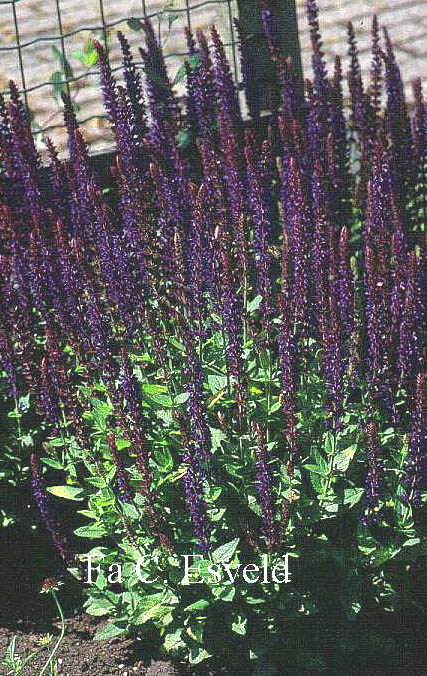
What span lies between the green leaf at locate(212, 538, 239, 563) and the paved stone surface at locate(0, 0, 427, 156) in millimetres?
4610

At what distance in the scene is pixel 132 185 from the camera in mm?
3158

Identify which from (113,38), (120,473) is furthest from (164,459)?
(113,38)

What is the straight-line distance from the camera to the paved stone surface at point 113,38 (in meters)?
7.73

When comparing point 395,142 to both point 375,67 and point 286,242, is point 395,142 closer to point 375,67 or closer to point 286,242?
point 375,67

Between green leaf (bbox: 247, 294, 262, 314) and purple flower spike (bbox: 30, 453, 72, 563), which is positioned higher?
green leaf (bbox: 247, 294, 262, 314)

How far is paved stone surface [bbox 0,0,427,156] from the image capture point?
7734 millimetres

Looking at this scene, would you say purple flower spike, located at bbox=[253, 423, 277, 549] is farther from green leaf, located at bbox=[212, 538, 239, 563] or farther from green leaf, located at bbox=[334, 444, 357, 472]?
green leaf, located at bbox=[334, 444, 357, 472]

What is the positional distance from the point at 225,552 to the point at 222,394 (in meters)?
0.46

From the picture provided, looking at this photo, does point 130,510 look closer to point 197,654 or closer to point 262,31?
point 197,654

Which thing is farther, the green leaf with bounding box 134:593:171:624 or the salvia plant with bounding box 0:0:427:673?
the green leaf with bounding box 134:593:171:624

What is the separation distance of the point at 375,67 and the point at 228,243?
1.65 meters

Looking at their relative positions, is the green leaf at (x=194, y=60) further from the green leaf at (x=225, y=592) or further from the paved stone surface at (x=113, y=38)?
the paved stone surface at (x=113, y=38)

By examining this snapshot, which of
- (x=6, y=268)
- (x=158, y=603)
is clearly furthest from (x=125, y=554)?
(x=6, y=268)

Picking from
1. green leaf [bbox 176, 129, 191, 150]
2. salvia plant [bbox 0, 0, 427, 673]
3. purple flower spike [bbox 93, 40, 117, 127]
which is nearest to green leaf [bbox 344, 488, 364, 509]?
salvia plant [bbox 0, 0, 427, 673]
